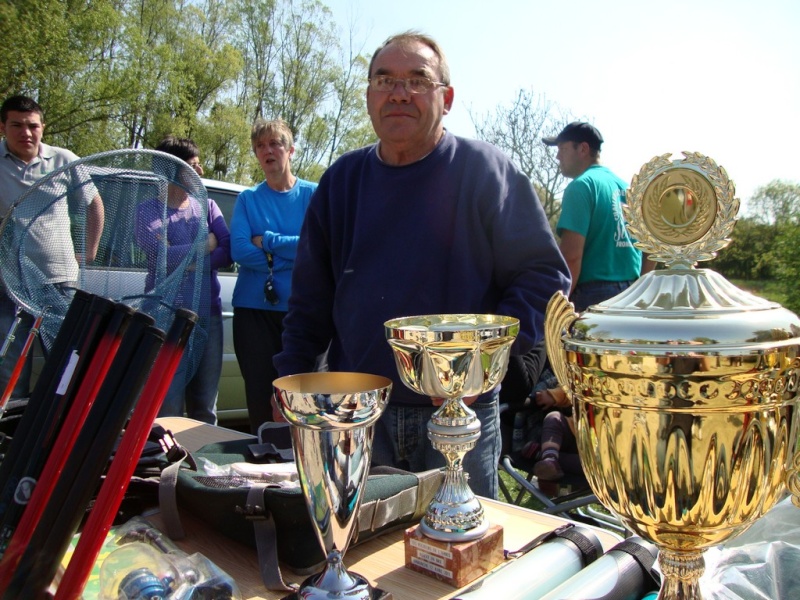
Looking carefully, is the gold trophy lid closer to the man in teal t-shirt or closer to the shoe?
the shoe

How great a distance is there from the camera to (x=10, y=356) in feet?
8.95

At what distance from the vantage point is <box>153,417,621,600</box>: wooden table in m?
0.91

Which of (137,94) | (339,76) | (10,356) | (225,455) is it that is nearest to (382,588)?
(225,455)

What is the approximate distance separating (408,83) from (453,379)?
96 cm

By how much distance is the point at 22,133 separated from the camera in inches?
123

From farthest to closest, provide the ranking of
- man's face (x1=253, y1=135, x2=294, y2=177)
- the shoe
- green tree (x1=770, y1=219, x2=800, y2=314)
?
green tree (x1=770, y1=219, x2=800, y2=314) < man's face (x1=253, y1=135, x2=294, y2=177) < the shoe

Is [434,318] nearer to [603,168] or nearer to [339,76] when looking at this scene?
[603,168]

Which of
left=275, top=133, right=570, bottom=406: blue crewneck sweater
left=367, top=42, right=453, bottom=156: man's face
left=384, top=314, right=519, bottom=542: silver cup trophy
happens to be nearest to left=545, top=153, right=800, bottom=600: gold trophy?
left=384, top=314, right=519, bottom=542: silver cup trophy

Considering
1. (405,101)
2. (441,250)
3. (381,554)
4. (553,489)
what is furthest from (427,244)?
(553,489)

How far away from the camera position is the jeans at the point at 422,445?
1629 mm

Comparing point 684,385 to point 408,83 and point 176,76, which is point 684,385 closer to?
point 408,83

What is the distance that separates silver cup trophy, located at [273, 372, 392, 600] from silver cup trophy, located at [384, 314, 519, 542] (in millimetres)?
105

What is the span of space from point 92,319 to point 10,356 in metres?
2.25

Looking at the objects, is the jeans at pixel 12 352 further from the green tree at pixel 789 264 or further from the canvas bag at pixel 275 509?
the green tree at pixel 789 264
